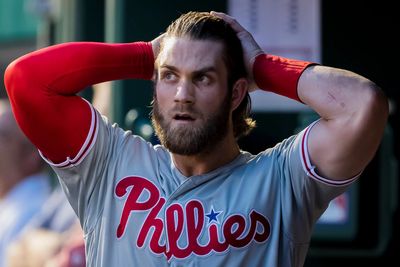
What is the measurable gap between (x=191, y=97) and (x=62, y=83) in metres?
0.40

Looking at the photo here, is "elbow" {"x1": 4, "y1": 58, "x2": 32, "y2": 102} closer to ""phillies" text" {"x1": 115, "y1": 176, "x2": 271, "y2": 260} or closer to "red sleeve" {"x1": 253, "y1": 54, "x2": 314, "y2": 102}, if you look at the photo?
""phillies" text" {"x1": 115, "y1": 176, "x2": 271, "y2": 260}

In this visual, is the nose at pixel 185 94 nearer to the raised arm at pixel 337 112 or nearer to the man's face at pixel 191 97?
the man's face at pixel 191 97

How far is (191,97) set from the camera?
10.7 ft

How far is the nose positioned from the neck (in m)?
0.18

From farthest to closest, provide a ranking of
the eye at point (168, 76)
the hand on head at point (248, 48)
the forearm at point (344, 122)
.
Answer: the hand on head at point (248, 48), the eye at point (168, 76), the forearm at point (344, 122)

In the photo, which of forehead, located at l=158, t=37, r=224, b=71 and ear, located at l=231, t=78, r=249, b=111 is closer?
forehead, located at l=158, t=37, r=224, b=71

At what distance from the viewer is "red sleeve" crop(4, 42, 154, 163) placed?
3.36 m

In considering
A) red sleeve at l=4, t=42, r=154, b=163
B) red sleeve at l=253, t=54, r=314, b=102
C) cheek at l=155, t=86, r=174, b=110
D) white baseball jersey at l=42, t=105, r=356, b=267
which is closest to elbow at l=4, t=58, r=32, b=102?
red sleeve at l=4, t=42, r=154, b=163

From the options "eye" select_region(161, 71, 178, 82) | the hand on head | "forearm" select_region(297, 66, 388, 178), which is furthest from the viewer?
the hand on head

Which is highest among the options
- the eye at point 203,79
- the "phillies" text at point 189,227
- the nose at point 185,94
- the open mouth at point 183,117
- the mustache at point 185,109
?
the eye at point 203,79

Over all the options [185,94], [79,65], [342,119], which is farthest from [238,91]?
[79,65]

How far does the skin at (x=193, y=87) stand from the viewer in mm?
3275

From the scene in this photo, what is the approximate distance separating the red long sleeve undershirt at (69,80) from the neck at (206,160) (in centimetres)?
Answer: 21

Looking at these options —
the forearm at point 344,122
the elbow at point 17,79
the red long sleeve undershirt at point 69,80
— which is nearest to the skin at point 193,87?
the red long sleeve undershirt at point 69,80
